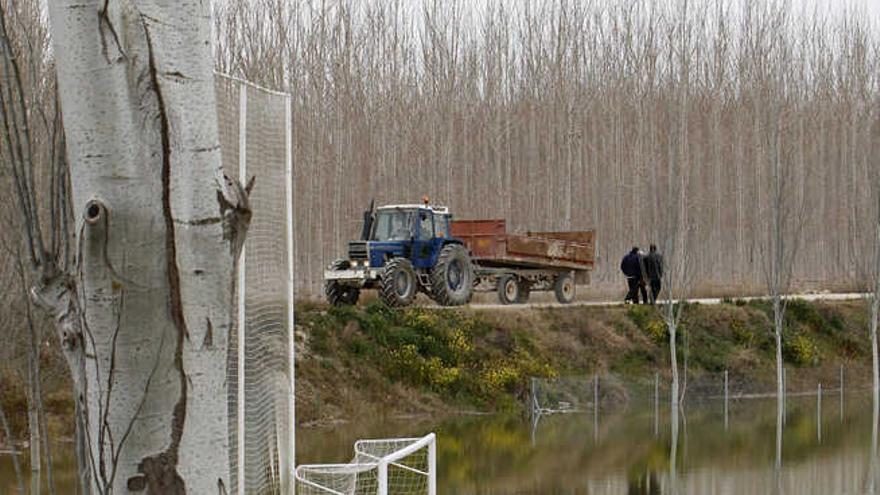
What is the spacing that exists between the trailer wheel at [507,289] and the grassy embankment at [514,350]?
39.1 inches

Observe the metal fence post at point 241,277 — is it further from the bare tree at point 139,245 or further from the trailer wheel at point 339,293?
the trailer wheel at point 339,293

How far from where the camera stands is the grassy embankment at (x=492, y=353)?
85.8ft

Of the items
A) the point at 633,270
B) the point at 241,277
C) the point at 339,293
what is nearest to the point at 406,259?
the point at 339,293

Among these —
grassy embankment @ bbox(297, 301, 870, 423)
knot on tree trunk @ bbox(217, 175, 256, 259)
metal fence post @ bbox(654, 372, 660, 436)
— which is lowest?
metal fence post @ bbox(654, 372, 660, 436)

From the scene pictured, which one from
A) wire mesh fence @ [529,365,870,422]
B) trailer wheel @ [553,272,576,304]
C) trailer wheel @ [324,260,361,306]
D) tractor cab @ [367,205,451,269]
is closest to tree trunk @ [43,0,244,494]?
tractor cab @ [367,205,451,269]

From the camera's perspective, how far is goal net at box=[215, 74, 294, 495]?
6.34m

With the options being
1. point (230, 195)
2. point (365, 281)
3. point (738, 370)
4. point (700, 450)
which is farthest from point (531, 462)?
point (230, 195)

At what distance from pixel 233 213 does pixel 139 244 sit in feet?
0.64

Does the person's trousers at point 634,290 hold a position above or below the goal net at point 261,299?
below

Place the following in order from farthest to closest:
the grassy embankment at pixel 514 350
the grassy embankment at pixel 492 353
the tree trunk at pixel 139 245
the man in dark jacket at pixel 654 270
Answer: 1. the man in dark jacket at pixel 654 270
2. the grassy embankment at pixel 514 350
3. the grassy embankment at pixel 492 353
4. the tree trunk at pixel 139 245

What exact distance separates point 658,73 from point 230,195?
152 ft

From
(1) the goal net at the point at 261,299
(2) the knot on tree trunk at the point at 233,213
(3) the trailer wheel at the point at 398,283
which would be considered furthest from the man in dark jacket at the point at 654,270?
(2) the knot on tree trunk at the point at 233,213

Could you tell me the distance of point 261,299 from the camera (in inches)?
275

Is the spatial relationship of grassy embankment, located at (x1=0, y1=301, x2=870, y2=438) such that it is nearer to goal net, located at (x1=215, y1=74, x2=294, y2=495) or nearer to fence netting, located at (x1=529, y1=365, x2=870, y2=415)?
fence netting, located at (x1=529, y1=365, x2=870, y2=415)
